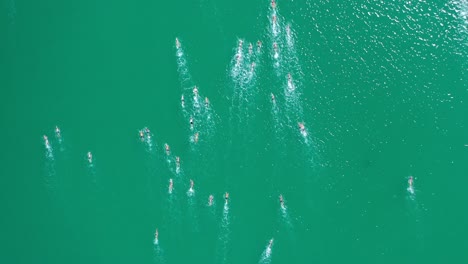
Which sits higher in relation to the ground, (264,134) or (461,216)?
(264,134)

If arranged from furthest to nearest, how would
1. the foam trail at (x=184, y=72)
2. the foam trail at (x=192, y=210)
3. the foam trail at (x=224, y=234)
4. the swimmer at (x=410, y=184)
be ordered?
the foam trail at (x=184, y=72) < the foam trail at (x=192, y=210) < the foam trail at (x=224, y=234) < the swimmer at (x=410, y=184)

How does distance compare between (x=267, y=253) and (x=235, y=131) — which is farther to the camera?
(x=235, y=131)

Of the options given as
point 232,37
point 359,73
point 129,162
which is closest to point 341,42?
point 359,73

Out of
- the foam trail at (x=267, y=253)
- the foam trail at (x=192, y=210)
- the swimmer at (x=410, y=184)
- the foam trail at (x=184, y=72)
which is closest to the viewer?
the swimmer at (x=410, y=184)

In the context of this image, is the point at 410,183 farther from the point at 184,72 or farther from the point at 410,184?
the point at 184,72

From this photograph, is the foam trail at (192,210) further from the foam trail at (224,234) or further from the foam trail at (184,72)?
the foam trail at (184,72)

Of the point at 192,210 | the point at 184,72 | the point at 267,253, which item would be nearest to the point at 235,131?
the point at 184,72

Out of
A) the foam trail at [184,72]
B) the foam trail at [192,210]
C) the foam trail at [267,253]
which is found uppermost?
the foam trail at [184,72]

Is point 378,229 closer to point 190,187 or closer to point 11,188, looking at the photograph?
point 190,187

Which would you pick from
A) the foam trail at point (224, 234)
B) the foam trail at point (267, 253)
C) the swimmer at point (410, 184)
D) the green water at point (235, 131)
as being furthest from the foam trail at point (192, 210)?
the swimmer at point (410, 184)
